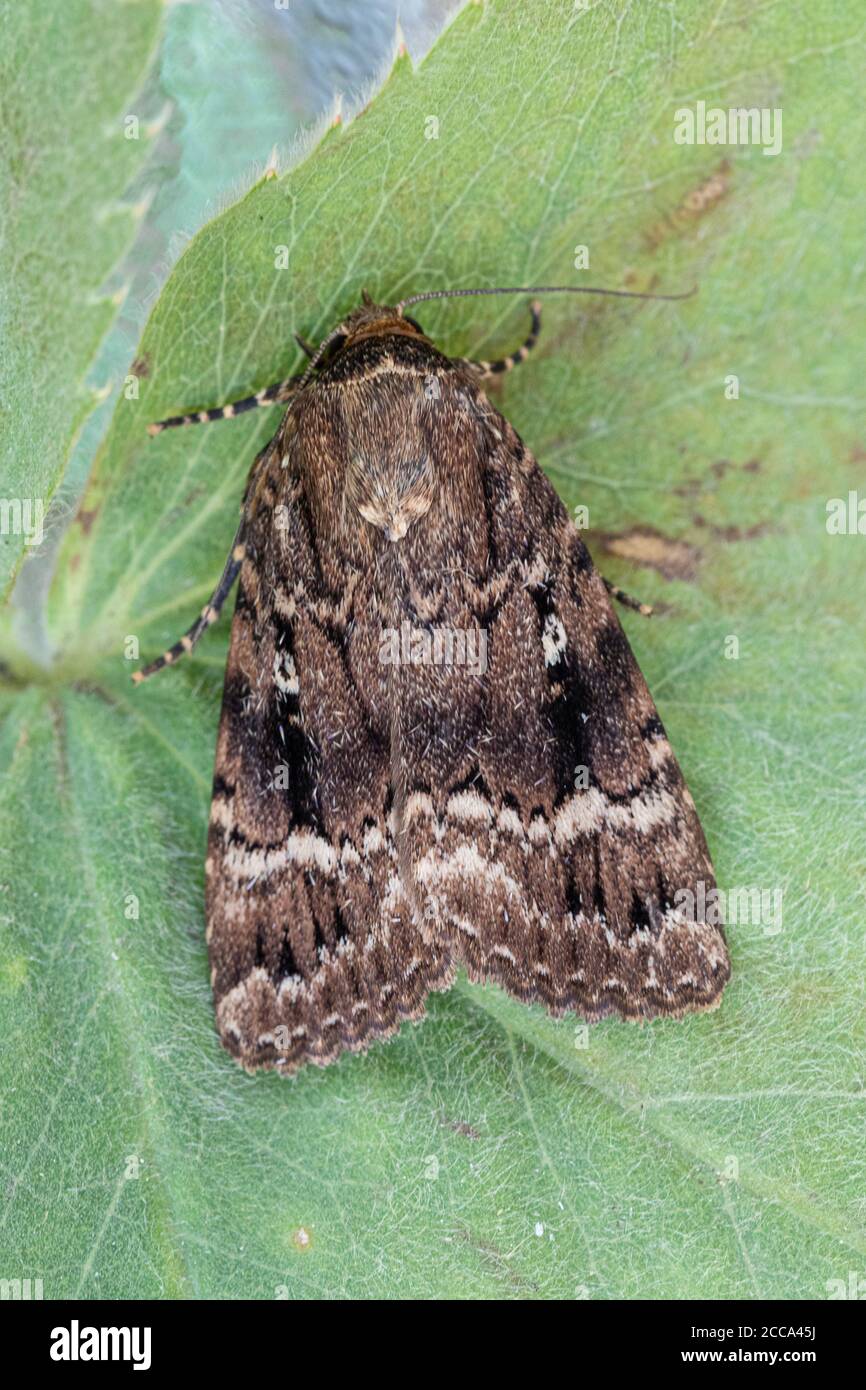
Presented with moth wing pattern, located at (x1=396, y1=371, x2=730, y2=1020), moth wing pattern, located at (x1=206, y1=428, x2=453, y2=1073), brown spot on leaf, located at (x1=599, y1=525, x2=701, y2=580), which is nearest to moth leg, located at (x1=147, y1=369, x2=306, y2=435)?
moth wing pattern, located at (x1=206, y1=428, x2=453, y2=1073)

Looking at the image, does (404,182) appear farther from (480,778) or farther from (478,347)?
(480,778)

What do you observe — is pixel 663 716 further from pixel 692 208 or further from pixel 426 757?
pixel 692 208

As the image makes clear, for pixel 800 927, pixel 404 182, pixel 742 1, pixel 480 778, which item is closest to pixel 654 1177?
pixel 800 927
